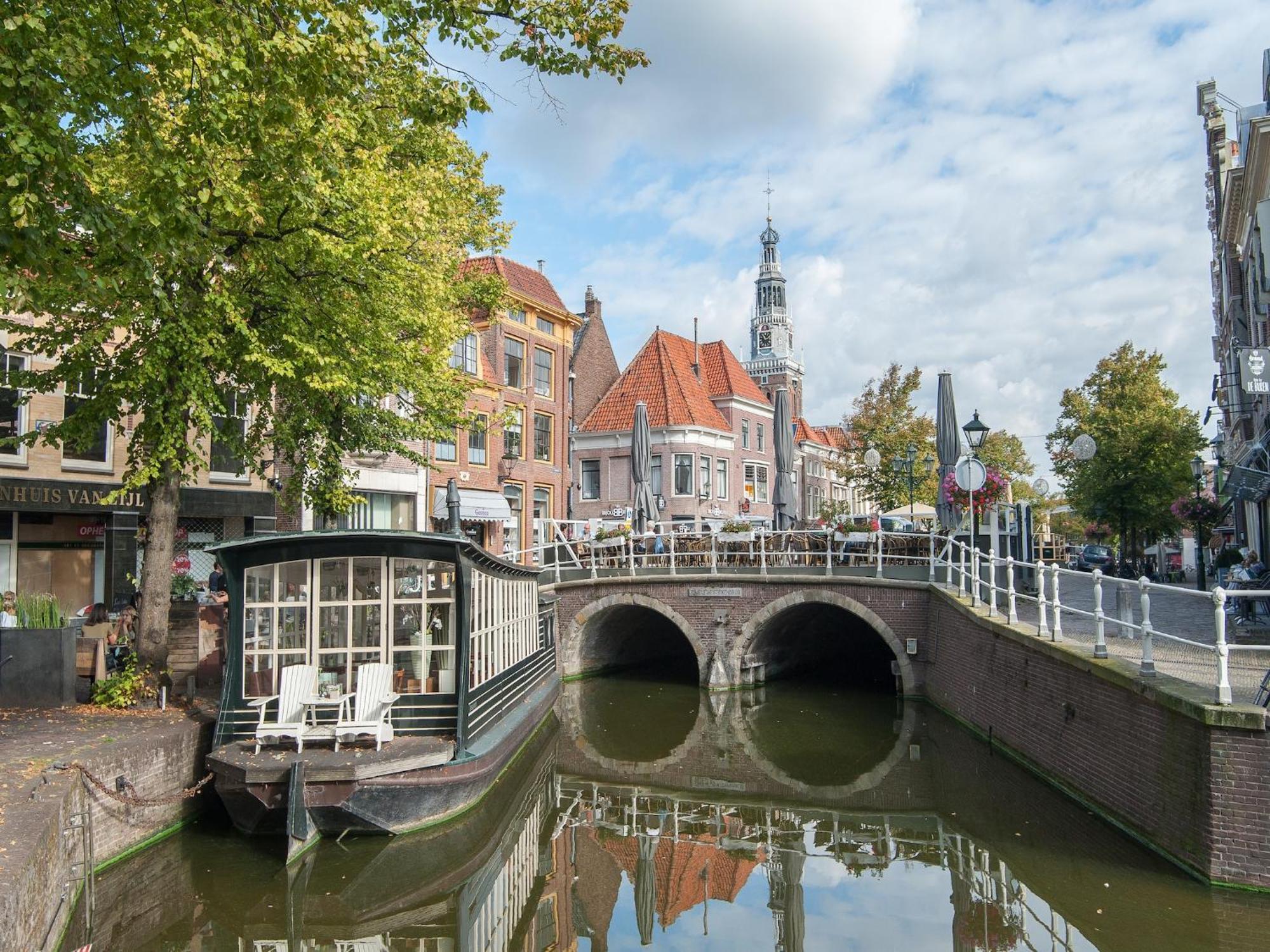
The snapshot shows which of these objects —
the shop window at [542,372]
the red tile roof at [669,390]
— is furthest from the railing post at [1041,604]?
the red tile roof at [669,390]

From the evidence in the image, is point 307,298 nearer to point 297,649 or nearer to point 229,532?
point 297,649

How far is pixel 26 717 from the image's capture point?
10.5 m

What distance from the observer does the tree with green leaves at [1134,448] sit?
96.7 feet

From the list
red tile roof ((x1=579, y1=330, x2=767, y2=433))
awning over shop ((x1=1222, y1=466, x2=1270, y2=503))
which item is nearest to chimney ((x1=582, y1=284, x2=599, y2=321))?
red tile roof ((x1=579, y1=330, x2=767, y2=433))

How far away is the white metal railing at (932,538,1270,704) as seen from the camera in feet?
27.0

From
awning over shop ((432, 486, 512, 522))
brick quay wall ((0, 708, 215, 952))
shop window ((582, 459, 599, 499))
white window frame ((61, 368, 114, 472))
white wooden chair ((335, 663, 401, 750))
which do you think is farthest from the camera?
shop window ((582, 459, 599, 499))

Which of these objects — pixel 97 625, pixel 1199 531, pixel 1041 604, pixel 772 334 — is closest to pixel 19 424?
pixel 97 625

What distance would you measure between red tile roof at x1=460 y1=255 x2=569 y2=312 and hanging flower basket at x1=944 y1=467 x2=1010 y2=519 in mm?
15867

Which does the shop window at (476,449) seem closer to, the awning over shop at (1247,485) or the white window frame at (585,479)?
the white window frame at (585,479)

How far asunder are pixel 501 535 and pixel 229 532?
8.92 m

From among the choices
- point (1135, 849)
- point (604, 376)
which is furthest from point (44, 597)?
point (604, 376)

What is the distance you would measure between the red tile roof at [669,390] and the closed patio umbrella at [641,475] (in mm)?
11019

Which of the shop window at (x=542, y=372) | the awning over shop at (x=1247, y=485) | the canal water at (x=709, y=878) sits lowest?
the canal water at (x=709, y=878)

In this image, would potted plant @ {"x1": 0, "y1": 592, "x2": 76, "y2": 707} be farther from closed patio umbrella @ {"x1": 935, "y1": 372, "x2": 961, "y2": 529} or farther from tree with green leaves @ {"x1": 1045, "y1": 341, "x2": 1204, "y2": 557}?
tree with green leaves @ {"x1": 1045, "y1": 341, "x2": 1204, "y2": 557}
